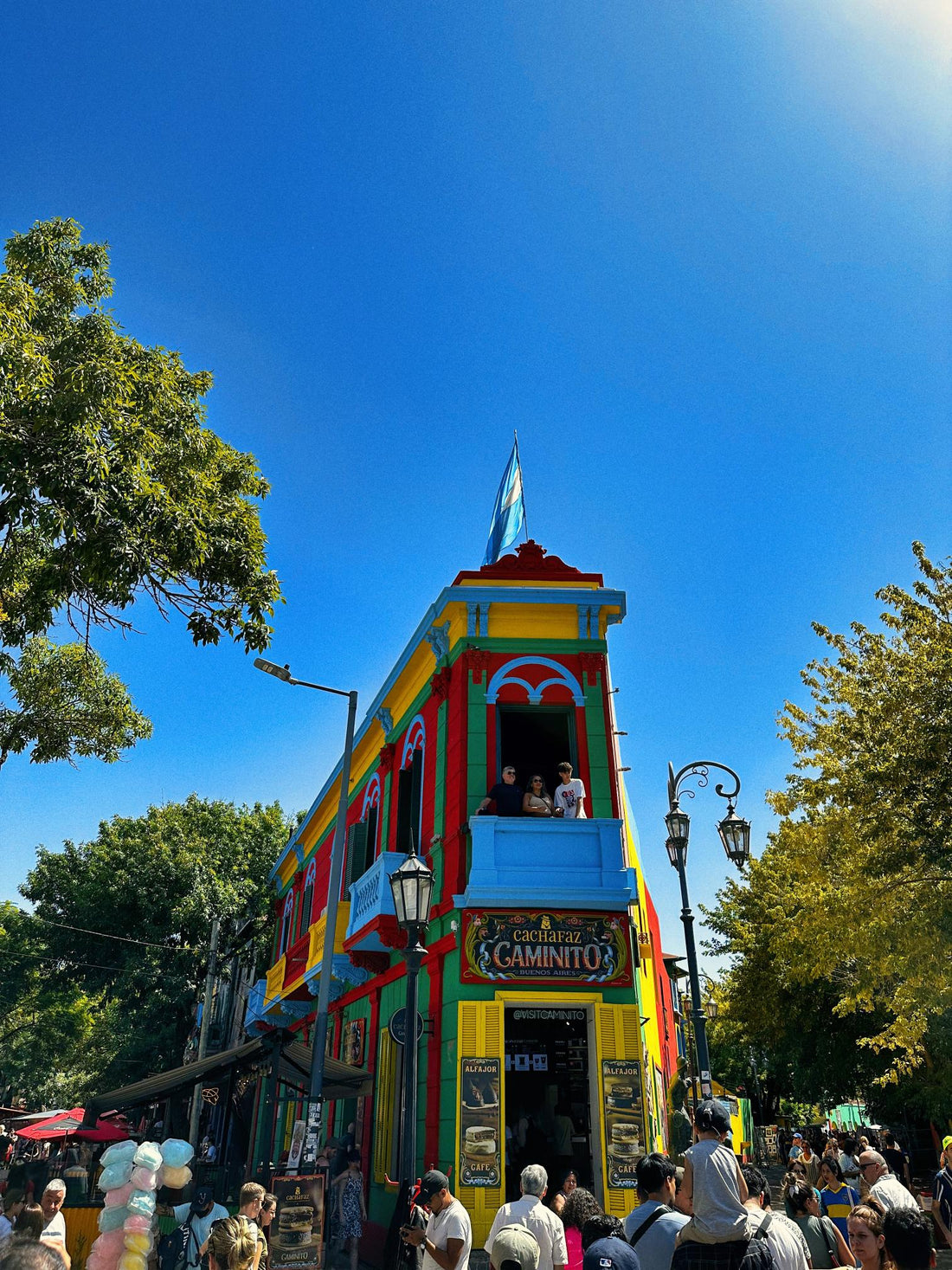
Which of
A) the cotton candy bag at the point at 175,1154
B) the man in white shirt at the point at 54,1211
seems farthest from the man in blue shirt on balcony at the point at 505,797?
the man in white shirt at the point at 54,1211

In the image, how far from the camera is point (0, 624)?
35.6 ft

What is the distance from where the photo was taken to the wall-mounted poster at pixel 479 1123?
38.8 feet

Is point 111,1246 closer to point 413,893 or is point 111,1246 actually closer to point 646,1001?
point 413,893

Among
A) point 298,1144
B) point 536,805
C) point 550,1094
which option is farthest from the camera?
→ point 550,1094

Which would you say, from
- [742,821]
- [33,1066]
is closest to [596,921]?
[742,821]

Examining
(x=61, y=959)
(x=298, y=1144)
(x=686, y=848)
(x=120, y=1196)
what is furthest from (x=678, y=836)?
(x=61, y=959)

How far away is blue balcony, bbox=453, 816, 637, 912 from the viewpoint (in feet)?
42.8

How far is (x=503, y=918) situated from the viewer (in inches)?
516

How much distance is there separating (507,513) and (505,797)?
25.2ft

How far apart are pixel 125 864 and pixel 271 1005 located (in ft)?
36.0

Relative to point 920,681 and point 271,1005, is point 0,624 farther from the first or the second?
point 271,1005

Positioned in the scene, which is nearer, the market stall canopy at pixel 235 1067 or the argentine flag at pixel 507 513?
the market stall canopy at pixel 235 1067

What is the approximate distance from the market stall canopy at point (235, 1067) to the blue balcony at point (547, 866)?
3.31 m

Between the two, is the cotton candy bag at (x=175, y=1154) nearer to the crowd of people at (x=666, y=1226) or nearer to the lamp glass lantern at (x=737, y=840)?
the crowd of people at (x=666, y=1226)
